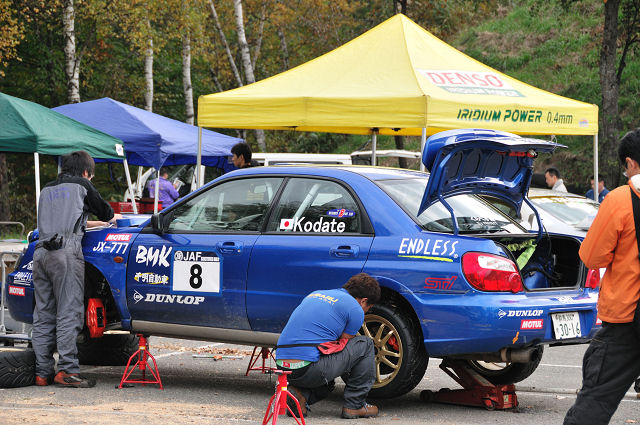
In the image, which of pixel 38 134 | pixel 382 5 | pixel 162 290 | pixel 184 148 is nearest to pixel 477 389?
pixel 162 290

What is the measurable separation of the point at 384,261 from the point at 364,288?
497 mm

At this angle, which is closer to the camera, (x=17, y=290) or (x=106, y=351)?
(x=17, y=290)

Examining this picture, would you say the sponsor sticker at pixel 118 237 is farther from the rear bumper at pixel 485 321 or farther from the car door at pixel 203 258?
the rear bumper at pixel 485 321

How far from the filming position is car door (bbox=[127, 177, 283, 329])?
7223 mm

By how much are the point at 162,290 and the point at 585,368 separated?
3766mm

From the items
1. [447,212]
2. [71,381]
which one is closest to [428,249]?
[447,212]

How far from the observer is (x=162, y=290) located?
7.50 metres

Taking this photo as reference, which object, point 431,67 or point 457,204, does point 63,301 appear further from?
point 431,67

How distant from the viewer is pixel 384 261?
21.9ft

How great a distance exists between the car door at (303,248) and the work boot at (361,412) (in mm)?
883

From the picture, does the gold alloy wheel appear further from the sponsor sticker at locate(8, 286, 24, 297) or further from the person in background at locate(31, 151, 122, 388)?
the sponsor sticker at locate(8, 286, 24, 297)

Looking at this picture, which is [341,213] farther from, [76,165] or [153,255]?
[76,165]

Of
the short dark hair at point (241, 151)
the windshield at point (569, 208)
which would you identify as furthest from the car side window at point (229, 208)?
the windshield at point (569, 208)

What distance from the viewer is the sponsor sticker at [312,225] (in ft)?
23.0
